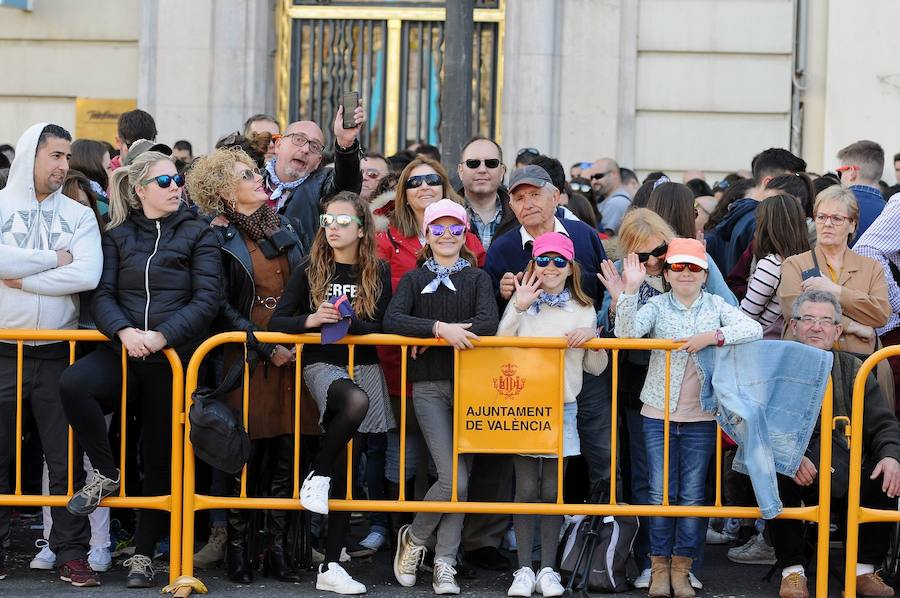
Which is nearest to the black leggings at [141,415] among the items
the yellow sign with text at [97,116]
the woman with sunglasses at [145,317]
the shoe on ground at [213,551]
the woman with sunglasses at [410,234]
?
the woman with sunglasses at [145,317]

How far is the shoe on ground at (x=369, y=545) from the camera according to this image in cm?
782

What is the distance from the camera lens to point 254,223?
7.47 m

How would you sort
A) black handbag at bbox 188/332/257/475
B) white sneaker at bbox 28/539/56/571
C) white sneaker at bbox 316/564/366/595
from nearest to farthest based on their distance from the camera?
black handbag at bbox 188/332/257/475
white sneaker at bbox 316/564/366/595
white sneaker at bbox 28/539/56/571

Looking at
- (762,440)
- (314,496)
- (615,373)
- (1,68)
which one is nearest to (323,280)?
(314,496)

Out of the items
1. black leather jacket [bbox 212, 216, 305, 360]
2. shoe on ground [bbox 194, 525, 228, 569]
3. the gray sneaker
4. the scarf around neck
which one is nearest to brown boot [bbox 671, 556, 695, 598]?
shoe on ground [bbox 194, 525, 228, 569]

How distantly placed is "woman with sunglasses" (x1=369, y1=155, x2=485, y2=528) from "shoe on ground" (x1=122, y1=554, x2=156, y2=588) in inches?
54.4

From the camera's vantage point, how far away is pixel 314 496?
22.8 feet

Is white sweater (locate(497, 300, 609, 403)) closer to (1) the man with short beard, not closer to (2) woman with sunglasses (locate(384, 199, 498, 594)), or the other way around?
(2) woman with sunglasses (locate(384, 199, 498, 594))

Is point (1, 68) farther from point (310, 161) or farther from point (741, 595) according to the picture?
point (741, 595)

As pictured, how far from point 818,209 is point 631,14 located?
6643mm

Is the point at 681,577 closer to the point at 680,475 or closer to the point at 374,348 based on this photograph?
the point at 680,475

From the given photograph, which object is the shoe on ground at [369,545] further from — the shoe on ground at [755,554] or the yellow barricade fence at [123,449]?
the shoe on ground at [755,554]

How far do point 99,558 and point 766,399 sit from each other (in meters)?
3.63

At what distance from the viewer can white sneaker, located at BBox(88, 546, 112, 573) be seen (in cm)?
739
